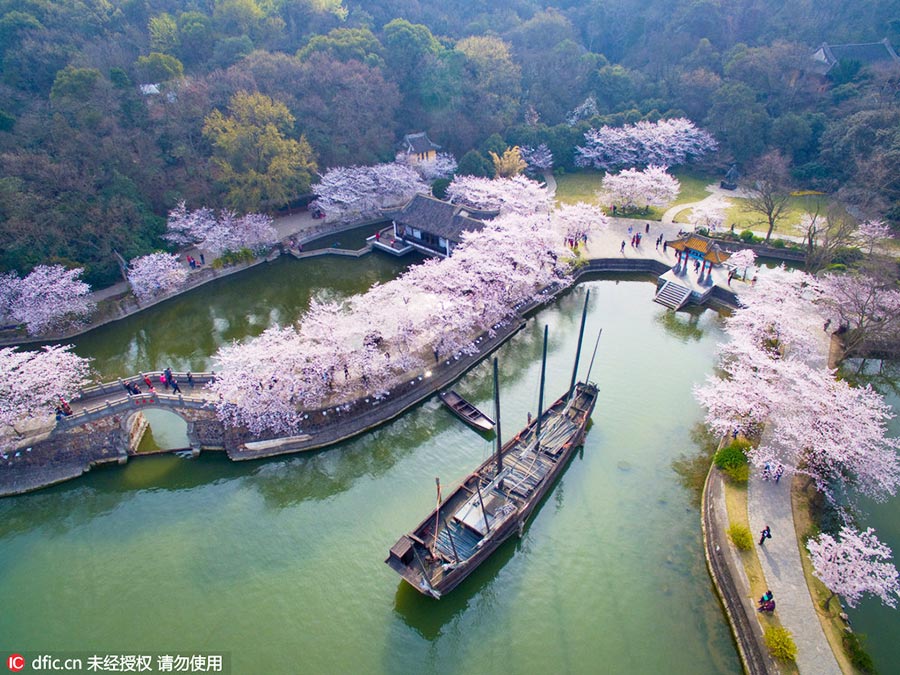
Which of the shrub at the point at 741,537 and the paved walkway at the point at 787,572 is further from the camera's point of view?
the shrub at the point at 741,537

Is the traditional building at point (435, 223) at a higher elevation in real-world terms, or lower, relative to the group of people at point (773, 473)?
higher

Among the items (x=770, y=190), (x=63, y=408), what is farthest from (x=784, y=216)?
(x=63, y=408)

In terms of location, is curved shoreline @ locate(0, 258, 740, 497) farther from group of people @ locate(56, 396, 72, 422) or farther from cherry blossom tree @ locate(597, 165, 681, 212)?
cherry blossom tree @ locate(597, 165, 681, 212)

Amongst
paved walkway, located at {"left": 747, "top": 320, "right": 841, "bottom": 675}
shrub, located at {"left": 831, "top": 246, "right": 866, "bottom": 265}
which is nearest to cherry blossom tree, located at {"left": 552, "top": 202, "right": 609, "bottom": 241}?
shrub, located at {"left": 831, "top": 246, "right": 866, "bottom": 265}

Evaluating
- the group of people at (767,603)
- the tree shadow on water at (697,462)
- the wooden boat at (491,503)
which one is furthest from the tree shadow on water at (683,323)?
the group of people at (767,603)

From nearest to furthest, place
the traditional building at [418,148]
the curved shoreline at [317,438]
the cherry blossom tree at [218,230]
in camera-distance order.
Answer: the curved shoreline at [317,438] → the cherry blossom tree at [218,230] → the traditional building at [418,148]

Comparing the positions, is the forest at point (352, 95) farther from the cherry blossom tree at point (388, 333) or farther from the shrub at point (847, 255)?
the cherry blossom tree at point (388, 333)
